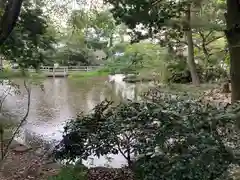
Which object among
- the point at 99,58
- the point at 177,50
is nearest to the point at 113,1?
the point at 177,50

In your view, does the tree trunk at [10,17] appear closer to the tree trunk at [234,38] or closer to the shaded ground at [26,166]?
the shaded ground at [26,166]

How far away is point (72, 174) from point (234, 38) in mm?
2453

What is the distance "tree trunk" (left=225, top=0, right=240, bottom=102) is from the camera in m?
3.89

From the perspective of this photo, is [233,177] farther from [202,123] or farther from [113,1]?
[113,1]

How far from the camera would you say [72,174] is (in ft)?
10.6

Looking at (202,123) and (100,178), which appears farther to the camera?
(100,178)

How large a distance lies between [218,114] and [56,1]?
15.2 ft

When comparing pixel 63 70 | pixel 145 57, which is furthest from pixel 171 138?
pixel 63 70

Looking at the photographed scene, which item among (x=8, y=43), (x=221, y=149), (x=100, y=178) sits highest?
(x=8, y=43)

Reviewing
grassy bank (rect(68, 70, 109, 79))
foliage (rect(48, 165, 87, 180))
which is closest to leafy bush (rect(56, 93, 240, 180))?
foliage (rect(48, 165, 87, 180))

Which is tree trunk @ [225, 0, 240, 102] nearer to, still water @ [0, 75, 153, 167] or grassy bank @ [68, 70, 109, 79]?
still water @ [0, 75, 153, 167]

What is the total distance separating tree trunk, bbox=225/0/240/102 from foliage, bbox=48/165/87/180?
221cm

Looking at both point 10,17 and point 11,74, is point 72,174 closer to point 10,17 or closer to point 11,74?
point 10,17

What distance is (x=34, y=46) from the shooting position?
5.83 meters
